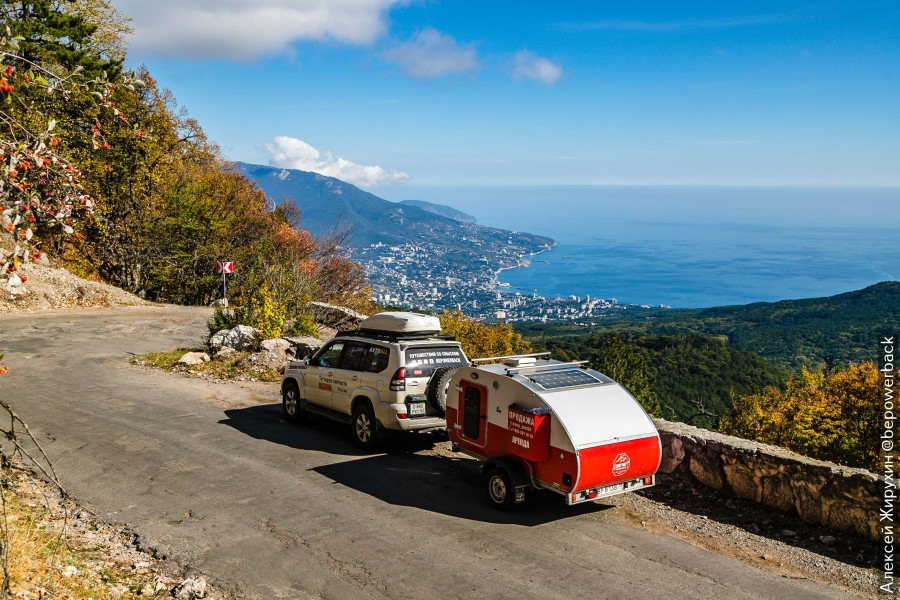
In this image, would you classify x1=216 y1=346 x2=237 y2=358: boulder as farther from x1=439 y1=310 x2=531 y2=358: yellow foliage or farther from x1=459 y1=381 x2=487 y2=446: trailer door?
x1=439 y1=310 x2=531 y2=358: yellow foliage

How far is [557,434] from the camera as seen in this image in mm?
8383

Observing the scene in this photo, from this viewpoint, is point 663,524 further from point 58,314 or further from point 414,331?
point 58,314

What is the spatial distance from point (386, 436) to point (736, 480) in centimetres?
595

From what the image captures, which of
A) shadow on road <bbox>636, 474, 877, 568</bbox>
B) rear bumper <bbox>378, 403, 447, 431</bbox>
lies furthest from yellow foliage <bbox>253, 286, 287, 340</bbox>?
shadow on road <bbox>636, 474, 877, 568</bbox>

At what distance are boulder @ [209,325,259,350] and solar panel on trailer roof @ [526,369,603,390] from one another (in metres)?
13.2

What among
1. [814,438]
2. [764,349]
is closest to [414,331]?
[814,438]

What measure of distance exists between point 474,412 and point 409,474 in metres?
1.78

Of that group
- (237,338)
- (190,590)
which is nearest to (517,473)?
(190,590)

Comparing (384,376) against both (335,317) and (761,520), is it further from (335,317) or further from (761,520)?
(335,317)

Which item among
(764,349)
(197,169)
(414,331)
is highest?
(197,169)

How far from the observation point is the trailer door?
976 cm

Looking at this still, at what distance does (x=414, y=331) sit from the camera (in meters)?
12.2

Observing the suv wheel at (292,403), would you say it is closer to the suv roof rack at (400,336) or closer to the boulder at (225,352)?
the suv roof rack at (400,336)

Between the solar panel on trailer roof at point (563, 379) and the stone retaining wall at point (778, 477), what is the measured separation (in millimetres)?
2064
